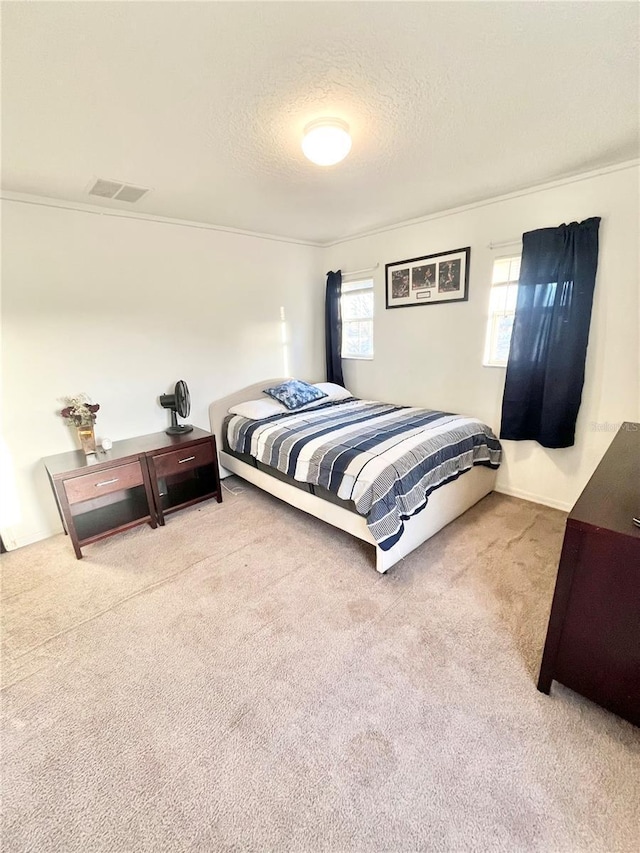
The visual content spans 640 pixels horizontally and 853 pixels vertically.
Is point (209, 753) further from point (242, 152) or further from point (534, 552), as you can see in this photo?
point (242, 152)

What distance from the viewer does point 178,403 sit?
2.88 metres

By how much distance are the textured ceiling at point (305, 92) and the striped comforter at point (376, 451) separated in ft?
5.51

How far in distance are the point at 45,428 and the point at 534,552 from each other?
3473 millimetres

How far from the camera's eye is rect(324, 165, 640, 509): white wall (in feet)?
7.34

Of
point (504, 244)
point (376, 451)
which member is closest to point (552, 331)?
point (504, 244)

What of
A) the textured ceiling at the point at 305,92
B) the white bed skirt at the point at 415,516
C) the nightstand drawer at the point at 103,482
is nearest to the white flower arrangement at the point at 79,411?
the nightstand drawer at the point at 103,482

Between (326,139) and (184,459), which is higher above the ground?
(326,139)

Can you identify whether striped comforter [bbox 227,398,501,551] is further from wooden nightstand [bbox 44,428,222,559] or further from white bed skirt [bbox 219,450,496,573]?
wooden nightstand [bbox 44,428,222,559]

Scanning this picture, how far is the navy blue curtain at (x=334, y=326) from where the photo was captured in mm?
3873

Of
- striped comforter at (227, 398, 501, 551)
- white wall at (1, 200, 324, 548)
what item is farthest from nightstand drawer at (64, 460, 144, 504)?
striped comforter at (227, 398, 501, 551)

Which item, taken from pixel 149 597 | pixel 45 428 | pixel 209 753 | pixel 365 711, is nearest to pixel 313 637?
pixel 365 711

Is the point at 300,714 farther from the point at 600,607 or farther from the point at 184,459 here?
the point at 184,459

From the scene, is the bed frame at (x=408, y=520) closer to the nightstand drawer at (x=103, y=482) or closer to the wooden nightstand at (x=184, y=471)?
the wooden nightstand at (x=184, y=471)

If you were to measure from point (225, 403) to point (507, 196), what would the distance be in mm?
2904
